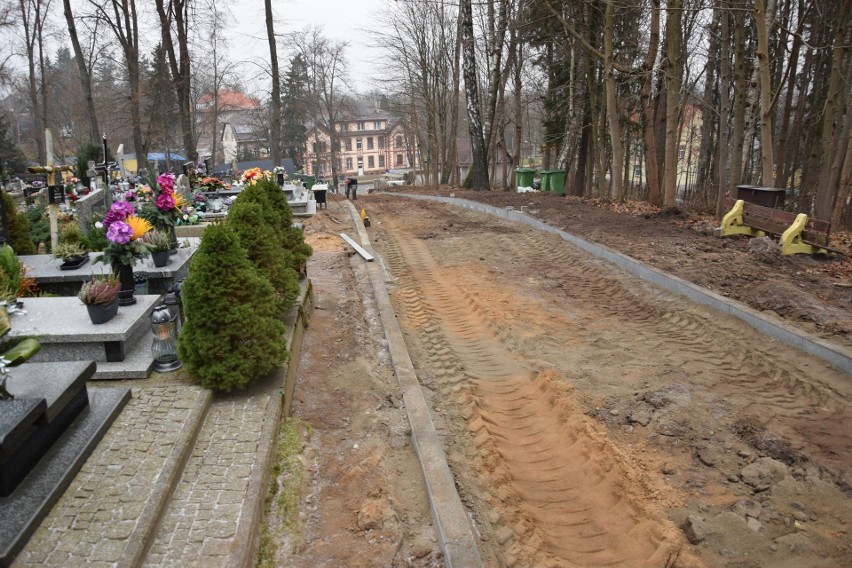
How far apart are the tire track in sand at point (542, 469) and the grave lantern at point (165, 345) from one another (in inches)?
101

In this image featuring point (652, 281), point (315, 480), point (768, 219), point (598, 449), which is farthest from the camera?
point (768, 219)

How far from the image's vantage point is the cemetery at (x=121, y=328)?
136 inches

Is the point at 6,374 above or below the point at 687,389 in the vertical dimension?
above

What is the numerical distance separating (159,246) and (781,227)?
9917 millimetres

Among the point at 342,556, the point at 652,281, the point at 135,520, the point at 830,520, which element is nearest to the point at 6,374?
the point at 135,520

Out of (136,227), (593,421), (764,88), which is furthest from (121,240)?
(764,88)

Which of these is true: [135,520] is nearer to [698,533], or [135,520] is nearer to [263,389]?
[263,389]

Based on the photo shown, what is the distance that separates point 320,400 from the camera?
222 inches

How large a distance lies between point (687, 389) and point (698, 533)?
7.27 feet

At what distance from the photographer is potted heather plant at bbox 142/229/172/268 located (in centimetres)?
694

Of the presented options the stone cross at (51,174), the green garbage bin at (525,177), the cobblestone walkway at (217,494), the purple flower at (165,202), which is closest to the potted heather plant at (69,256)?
the stone cross at (51,174)

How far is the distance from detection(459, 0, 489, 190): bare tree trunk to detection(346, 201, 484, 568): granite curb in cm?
1901

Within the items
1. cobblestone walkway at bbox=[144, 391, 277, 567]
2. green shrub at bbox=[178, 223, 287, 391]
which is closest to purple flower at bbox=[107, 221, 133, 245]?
green shrub at bbox=[178, 223, 287, 391]

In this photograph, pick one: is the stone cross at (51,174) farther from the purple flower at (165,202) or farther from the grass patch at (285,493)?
the grass patch at (285,493)
